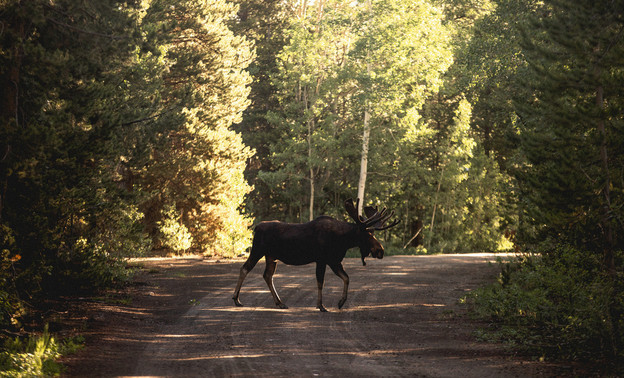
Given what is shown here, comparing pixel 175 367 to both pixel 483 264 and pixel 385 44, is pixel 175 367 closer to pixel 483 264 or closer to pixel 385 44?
pixel 483 264

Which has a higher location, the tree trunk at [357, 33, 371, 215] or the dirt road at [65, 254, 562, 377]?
the tree trunk at [357, 33, 371, 215]

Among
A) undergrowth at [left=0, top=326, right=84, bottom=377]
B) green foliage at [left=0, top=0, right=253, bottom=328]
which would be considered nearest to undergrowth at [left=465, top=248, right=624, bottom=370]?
undergrowth at [left=0, top=326, right=84, bottom=377]

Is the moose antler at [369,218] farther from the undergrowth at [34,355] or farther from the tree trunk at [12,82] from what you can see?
the tree trunk at [12,82]

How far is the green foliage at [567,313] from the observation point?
9.98 metres

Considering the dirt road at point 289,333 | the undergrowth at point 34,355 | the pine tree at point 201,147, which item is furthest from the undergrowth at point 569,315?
the pine tree at point 201,147

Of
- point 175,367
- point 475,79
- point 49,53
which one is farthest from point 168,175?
point 175,367

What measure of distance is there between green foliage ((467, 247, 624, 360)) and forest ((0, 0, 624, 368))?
0.18 feet

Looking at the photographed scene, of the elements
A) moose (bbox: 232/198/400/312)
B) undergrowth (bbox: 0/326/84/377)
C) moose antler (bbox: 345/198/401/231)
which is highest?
moose antler (bbox: 345/198/401/231)

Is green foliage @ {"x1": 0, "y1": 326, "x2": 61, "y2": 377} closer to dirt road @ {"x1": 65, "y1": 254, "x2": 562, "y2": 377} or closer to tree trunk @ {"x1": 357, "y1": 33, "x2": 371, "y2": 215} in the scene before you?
dirt road @ {"x1": 65, "y1": 254, "x2": 562, "y2": 377}

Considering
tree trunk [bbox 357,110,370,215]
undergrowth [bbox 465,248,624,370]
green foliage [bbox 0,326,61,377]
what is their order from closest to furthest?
1. green foliage [bbox 0,326,61,377]
2. undergrowth [bbox 465,248,624,370]
3. tree trunk [bbox 357,110,370,215]

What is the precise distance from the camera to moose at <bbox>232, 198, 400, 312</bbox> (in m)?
14.7

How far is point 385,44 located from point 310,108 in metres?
7.42

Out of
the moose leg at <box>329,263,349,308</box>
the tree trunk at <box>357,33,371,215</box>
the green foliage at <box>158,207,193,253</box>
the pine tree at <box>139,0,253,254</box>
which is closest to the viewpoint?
the moose leg at <box>329,263,349,308</box>

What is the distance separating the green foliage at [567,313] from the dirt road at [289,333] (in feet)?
2.41
